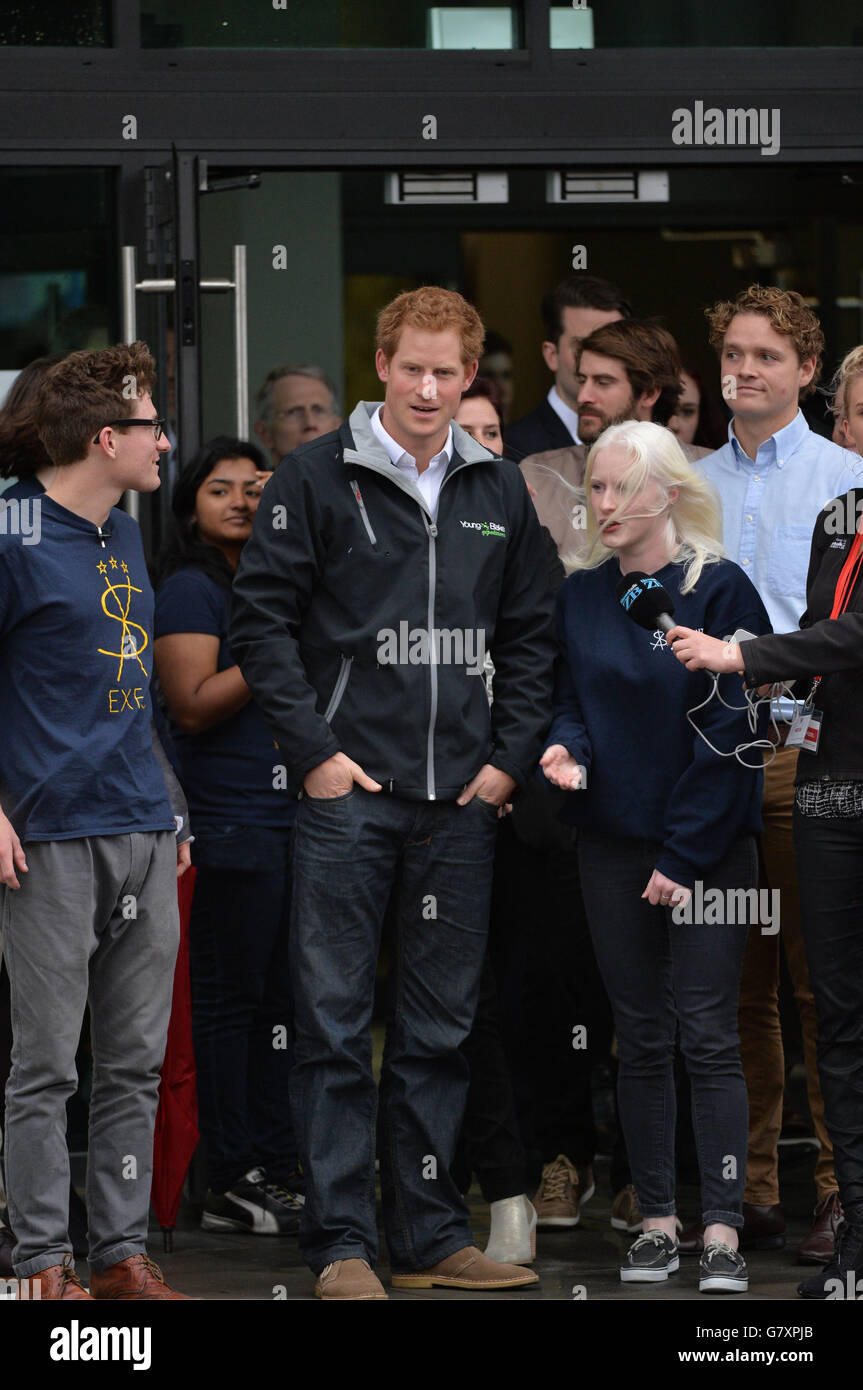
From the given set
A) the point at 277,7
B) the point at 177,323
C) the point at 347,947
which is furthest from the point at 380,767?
the point at 277,7

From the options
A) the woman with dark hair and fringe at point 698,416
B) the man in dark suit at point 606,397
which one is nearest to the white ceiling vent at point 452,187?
the woman with dark hair and fringe at point 698,416

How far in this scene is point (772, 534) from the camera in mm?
4848

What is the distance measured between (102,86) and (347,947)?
105 inches

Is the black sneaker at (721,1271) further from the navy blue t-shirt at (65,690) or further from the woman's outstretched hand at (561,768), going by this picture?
the navy blue t-shirt at (65,690)

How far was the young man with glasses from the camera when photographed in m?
4.11

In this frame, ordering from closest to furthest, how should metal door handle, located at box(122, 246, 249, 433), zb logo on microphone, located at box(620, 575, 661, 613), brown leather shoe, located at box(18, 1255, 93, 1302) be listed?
brown leather shoe, located at box(18, 1255, 93, 1302), zb logo on microphone, located at box(620, 575, 661, 613), metal door handle, located at box(122, 246, 249, 433)

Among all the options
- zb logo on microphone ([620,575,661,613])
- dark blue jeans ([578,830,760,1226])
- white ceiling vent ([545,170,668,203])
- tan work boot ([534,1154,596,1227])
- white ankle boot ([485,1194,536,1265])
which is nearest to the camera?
zb logo on microphone ([620,575,661,613])

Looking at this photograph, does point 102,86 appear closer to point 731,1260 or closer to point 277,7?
point 277,7

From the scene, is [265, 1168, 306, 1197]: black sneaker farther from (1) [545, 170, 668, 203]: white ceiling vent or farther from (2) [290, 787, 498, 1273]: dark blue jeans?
(1) [545, 170, 668, 203]: white ceiling vent

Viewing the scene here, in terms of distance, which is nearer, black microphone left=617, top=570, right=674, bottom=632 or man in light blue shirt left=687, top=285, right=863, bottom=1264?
black microphone left=617, top=570, right=674, bottom=632

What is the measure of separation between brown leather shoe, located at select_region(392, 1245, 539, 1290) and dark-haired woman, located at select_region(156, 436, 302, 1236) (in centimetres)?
77

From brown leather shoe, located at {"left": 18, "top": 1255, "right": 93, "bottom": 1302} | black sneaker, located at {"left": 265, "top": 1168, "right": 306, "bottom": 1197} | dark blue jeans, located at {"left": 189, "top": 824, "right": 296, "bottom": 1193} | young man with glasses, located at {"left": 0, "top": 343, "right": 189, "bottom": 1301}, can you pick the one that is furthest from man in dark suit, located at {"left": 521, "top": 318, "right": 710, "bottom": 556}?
brown leather shoe, located at {"left": 18, "top": 1255, "right": 93, "bottom": 1302}

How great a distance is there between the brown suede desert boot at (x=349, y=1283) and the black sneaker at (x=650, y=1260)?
1.83ft

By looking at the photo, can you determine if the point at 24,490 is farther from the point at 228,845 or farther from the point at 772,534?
the point at 772,534
